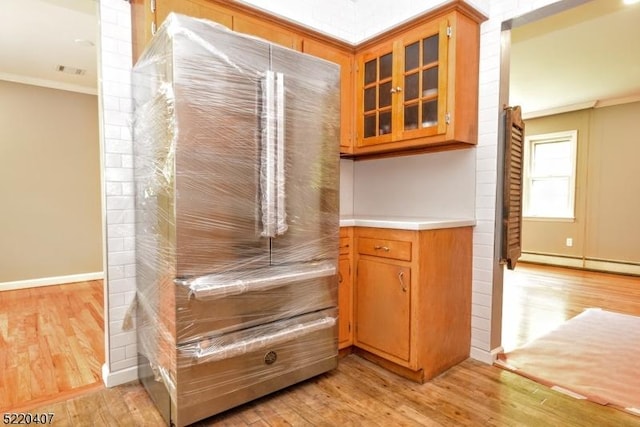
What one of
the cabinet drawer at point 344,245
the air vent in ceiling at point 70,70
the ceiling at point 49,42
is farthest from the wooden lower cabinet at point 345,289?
the air vent in ceiling at point 70,70

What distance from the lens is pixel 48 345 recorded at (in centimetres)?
250

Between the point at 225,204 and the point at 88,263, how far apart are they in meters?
3.84

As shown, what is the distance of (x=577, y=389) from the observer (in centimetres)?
191

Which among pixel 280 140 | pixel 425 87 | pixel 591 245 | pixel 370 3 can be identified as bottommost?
pixel 591 245

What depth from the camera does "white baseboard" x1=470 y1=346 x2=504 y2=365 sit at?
2203mm

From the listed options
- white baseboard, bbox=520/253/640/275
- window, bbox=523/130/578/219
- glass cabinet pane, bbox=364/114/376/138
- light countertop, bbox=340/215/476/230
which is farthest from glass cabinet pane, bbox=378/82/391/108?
white baseboard, bbox=520/253/640/275

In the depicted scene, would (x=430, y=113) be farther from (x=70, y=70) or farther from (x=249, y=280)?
(x=70, y=70)

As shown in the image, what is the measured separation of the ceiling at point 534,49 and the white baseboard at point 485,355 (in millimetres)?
2287

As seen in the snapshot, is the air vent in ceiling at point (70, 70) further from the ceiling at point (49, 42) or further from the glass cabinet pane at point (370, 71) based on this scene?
the glass cabinet pane at point (370, 71)

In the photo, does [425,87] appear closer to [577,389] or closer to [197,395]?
[577,389]

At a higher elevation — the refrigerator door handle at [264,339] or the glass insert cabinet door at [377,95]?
the glass insert cabinet door at [377,95]

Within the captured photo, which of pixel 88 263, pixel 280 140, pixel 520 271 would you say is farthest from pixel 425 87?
pixel 88 263

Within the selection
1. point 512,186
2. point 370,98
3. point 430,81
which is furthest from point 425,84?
point 512,186

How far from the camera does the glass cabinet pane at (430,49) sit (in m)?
2.09
